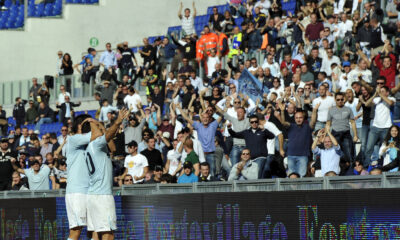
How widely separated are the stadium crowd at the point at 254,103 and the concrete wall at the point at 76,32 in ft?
25.9

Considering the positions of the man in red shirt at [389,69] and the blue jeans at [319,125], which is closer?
the blue jeans at [319,125]

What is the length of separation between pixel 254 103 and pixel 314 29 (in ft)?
9.54

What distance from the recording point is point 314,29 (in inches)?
834

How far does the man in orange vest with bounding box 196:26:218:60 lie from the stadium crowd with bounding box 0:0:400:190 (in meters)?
0.03

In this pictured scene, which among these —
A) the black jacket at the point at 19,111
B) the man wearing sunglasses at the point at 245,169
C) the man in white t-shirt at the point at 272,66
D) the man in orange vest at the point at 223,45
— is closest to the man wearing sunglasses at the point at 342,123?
the man wearing sunglasses at the point at 245,169

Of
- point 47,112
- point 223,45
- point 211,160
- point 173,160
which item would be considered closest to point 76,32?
point 47,112

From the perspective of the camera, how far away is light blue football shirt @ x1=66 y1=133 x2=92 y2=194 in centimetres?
1130

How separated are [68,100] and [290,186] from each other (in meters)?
15.9

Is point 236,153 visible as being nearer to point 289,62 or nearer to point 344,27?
point 289,62

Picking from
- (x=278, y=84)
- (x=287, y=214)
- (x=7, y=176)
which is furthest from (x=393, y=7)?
(x=287, y=214)

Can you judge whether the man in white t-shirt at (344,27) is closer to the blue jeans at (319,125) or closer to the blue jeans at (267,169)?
the blue jeans at (319,125)

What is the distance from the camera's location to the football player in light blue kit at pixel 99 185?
36.7 ft

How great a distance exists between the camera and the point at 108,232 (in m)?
11.3

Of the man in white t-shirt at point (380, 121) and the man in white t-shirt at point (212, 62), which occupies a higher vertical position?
the man in white t-shirt at point (212, 62)
